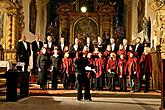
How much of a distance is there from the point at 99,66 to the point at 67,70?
3.62ft

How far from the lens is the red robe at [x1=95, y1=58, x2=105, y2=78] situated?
1246 centimetres

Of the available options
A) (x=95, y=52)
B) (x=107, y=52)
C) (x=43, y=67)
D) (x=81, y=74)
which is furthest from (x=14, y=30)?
(x=81, y=74)

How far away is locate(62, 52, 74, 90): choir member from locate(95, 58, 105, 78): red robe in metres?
0.86

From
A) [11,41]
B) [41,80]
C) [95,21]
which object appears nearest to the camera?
[41,80]

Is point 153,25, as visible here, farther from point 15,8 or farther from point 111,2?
point 111,2

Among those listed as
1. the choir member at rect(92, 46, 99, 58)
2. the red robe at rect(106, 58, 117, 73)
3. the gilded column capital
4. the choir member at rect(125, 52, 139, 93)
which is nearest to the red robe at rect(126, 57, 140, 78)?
the choir member at rect(125, 52, 139, 93)

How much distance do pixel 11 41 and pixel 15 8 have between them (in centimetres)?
144

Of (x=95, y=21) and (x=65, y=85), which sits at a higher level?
(x=95, y=21)

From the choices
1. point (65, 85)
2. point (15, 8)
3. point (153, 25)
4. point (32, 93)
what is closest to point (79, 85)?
point (32, 93)

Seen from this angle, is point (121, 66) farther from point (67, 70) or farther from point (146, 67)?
point (67, 70)

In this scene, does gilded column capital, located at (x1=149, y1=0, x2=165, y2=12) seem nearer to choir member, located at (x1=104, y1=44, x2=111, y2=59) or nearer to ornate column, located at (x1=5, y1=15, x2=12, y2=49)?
choir member, located at (x1=104, y1=44, x2=111, y2=59)

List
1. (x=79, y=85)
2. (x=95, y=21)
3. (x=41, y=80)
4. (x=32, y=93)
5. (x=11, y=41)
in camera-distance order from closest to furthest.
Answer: (x=79, y=85), (x=32, y=93), (x=41, y=80), (x=11, y=41), (x=95, y=21)

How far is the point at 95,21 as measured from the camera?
2461cm

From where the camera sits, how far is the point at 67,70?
41.0 ft
